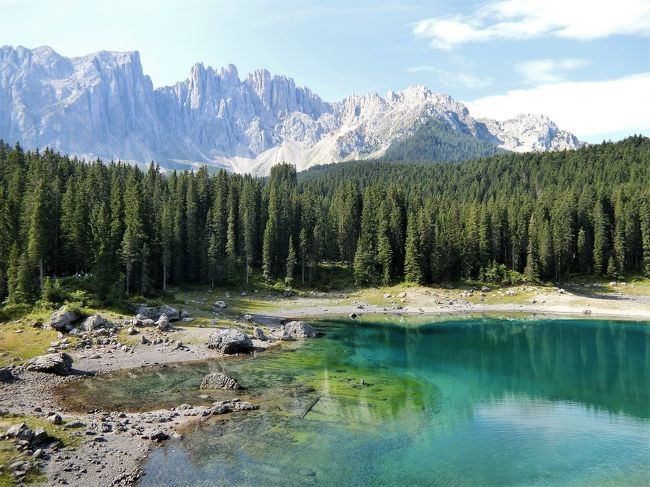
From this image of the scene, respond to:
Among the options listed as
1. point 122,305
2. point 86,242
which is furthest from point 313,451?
point 86,242

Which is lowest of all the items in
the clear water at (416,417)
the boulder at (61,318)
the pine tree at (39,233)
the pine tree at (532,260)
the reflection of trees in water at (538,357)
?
the reflection of trees in water at (538,357)

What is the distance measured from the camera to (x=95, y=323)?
58156 mm

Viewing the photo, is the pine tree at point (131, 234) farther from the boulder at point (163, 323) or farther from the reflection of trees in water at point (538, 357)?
the reflection of trees in water at point (538, 357)

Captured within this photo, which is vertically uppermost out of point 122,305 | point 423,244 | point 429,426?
point 423,244

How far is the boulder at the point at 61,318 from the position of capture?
55.6 m

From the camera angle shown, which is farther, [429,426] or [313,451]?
[429,426]

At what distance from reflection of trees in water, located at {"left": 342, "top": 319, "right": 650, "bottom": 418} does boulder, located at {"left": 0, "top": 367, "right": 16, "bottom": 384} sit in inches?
1467

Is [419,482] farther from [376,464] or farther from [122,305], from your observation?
[122,305]

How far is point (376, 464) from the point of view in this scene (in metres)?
28.9

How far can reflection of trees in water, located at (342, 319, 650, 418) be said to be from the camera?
46656 mm

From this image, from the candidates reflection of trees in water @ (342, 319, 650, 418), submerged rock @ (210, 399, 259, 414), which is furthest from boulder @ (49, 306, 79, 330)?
reflection of trees in water @ (342, 319, 650, 418)

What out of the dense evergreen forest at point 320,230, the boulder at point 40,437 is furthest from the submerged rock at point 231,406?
the dense evergreen forest at point 320,230

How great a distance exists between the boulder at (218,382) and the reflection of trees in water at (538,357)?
20162mm

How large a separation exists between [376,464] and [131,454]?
14.2 metres
